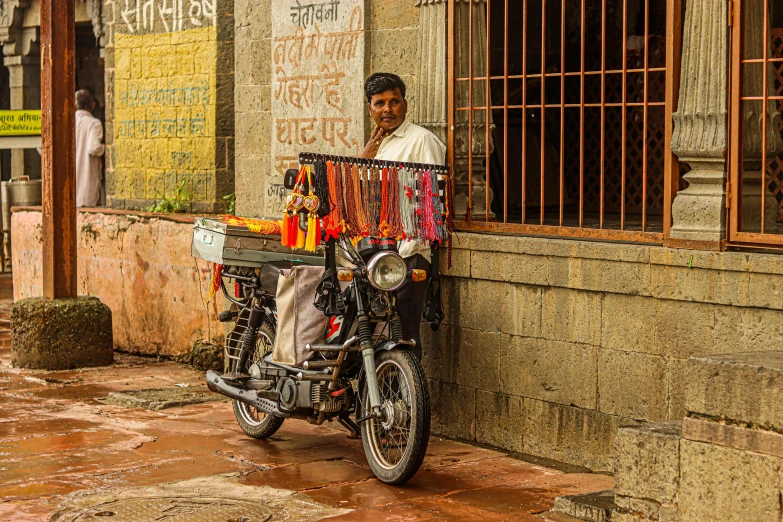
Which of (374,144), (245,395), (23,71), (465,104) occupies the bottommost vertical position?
(245,395)

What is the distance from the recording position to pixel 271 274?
710 cm

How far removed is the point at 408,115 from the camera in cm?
790

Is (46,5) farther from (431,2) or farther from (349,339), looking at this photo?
(349,339)

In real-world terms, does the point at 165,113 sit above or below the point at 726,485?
above

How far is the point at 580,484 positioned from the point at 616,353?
0.71 metres

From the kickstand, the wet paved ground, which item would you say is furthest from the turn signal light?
the wet paved ground

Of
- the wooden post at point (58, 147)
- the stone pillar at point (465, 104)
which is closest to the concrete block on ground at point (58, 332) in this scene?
the wooden post at point (58, 147)

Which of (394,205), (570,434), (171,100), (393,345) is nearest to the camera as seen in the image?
(393,345)

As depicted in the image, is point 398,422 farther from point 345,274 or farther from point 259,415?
point 259,415

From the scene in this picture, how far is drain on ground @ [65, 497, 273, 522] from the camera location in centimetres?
566

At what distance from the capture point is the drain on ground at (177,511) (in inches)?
223

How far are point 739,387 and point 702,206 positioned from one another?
1.54 metres

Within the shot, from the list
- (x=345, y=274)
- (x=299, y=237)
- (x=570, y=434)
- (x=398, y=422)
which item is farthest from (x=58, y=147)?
(x=570, y=434)

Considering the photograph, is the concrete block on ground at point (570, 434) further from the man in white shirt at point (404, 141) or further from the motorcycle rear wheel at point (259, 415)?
the motorcycle rear wheel at point (259, 415)
